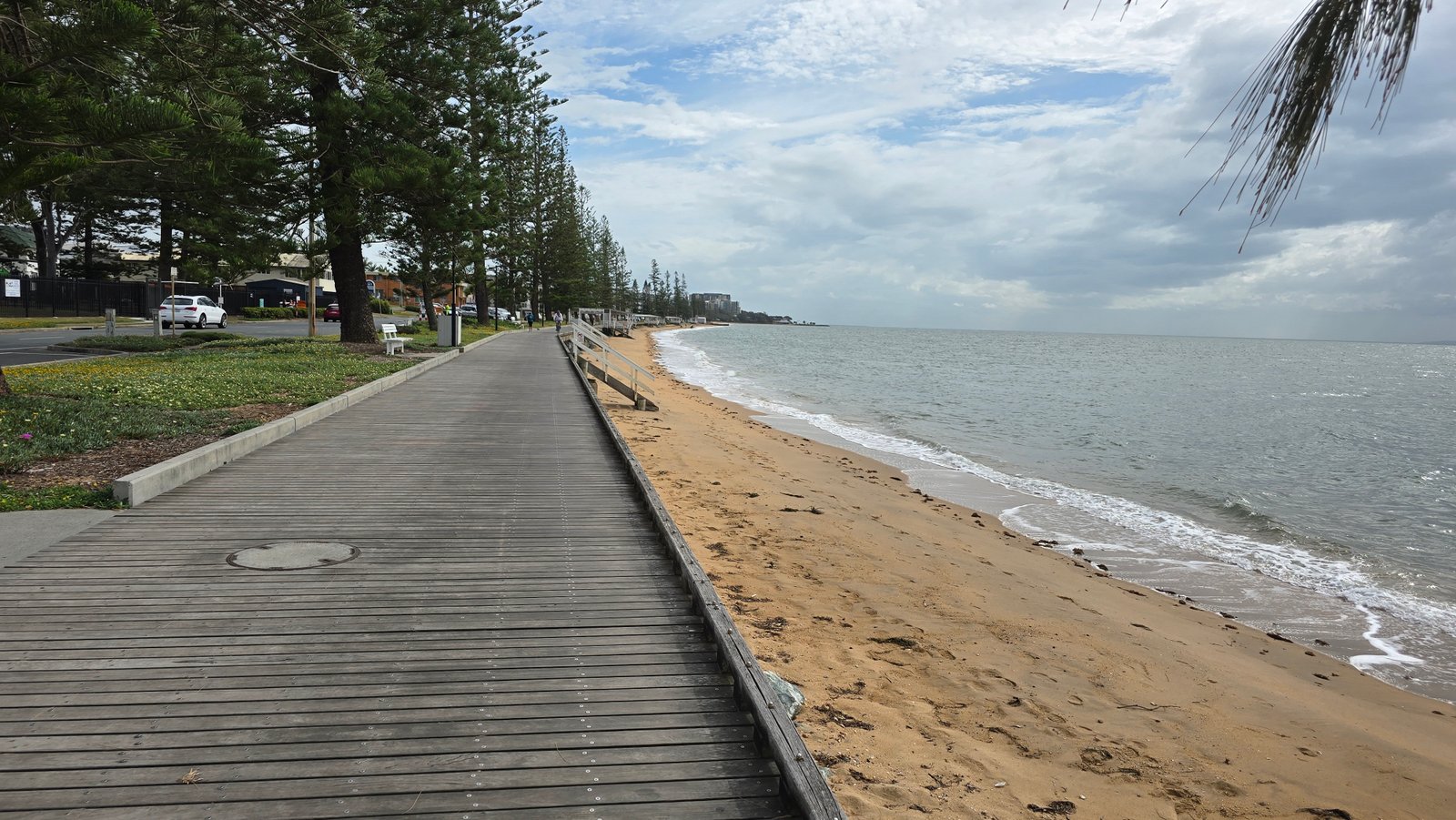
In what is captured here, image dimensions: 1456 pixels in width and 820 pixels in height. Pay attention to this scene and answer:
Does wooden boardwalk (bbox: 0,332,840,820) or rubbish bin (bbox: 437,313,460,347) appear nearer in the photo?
wooden boardwalk (bbox: 0,332,840,820)

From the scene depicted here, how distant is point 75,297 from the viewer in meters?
37.5

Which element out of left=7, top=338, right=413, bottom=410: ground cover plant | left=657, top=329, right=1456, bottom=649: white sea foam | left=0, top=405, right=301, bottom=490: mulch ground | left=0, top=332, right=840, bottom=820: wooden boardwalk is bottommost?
left=657, top=329, right=1456, bottom=649: white sea foam

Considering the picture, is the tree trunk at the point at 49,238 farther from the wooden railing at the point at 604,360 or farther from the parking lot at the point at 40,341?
the wooden railing at the point at 604,360

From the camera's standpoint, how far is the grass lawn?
656 cm

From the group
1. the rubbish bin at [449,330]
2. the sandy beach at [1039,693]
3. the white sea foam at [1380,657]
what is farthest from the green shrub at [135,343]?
the white sea foam at [1380,657]

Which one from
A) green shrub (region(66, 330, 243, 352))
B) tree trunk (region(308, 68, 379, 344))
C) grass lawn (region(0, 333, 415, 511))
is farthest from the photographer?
green shrub (region(66, 330, 243, 352))

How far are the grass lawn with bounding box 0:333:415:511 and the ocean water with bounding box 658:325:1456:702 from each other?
349 inches

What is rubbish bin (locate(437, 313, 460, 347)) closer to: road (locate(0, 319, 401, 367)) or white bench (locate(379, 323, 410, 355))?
white bench (locate(379, 323, 410, 355))

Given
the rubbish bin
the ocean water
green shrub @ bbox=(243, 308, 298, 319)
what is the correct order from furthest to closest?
green shrub @ bbox=(243, 308, 298, 319) < the rubbish bin < the ocean water

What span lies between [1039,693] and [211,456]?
6612mm

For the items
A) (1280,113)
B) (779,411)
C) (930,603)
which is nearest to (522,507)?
(930,603)

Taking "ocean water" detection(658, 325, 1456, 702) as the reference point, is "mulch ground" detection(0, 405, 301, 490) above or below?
above

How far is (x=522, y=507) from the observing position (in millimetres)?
6156

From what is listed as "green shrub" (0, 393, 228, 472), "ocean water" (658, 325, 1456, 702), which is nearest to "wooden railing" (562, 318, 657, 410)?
"ocean water" (658, 325, 1456, 702)
